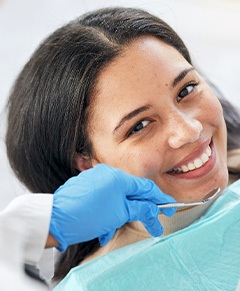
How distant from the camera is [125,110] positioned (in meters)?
1.47

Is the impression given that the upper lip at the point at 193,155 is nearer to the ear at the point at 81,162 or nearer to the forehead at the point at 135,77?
the forehead at the point at 135,77

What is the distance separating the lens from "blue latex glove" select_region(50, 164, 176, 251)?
4.15 ft

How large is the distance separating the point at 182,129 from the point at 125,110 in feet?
0.50

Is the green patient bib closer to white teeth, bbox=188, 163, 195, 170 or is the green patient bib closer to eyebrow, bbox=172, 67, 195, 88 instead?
white teeth, bbox=188, 163, 195, 170

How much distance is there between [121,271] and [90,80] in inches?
20.0

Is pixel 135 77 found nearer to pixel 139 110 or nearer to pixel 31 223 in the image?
pixel 139 110

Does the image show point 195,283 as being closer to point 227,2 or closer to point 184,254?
point 184,254

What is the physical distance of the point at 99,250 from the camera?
5.78 feet

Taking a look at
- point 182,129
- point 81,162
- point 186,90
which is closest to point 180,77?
point 186,90

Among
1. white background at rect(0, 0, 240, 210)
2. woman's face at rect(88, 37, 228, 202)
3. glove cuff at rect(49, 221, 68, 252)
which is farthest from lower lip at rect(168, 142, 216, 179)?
white background at rect(0, 0, 240, 210)

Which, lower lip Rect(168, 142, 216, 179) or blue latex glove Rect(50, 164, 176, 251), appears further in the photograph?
lower lip Rect(168, 142, 216, 179)

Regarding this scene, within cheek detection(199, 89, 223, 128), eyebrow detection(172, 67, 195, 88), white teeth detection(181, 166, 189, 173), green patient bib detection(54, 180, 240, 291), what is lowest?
green patient bib detection(54, 180, 240, 291)

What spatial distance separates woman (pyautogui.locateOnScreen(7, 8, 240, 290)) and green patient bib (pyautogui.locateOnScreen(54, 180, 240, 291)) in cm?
9

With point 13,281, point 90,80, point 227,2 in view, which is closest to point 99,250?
point 90,80
